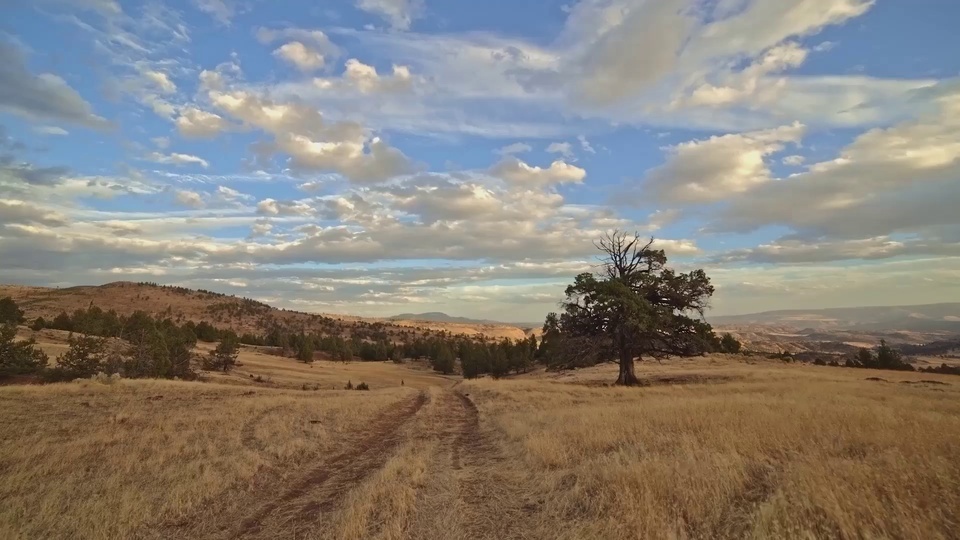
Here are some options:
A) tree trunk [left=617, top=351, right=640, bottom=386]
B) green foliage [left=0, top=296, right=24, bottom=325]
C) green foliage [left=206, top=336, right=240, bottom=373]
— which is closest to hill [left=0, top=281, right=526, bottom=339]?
green foliage [left=0, top=296, right=24, bottom=325]

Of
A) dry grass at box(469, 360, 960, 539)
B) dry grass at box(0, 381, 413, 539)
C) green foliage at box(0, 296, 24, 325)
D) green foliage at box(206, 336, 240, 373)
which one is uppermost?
green foliage at box(0, 296, 24, 325)

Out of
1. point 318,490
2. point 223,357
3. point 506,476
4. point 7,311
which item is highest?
point 7,311

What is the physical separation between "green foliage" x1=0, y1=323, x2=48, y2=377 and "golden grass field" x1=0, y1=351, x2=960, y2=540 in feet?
66.7

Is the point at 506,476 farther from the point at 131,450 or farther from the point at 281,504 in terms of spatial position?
the point at 131,450

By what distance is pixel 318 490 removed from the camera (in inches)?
393

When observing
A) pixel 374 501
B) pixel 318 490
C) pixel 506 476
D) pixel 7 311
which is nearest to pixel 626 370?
pixel 506 476

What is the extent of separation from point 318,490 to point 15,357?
3645 cm

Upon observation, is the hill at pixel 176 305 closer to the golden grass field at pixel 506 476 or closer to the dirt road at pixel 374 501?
the golden grass field at pixel 506 476

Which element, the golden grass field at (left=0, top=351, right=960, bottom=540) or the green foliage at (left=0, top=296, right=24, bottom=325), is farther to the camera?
the green foliage at (left=0, top=296, right=24, bottom=325)

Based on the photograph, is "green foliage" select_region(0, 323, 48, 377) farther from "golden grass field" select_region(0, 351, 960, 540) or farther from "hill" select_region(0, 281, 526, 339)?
"hill" select_region(0, 281, 526, 339)

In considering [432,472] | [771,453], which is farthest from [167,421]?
[771,453]

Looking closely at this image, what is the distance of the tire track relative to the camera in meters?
8.01

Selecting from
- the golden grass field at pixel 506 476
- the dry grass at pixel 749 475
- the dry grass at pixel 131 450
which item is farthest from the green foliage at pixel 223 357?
the dry grass at pixel 749 475

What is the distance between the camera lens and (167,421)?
686 inches
